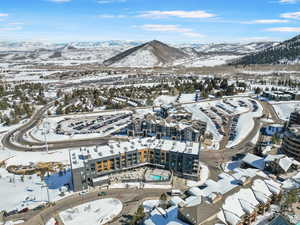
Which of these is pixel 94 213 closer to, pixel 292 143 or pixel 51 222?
pixel 51 222

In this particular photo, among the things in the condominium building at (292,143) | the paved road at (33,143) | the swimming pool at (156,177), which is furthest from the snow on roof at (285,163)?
the paved road at (33,143)

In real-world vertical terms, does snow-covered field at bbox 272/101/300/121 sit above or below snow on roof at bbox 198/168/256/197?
above

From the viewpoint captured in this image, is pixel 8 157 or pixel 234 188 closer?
pixel 234 188

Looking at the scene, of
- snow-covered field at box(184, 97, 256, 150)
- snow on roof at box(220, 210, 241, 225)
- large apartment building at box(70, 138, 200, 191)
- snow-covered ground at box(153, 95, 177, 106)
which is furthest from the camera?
snow-covered ground at box(153, 95, 177, 106)

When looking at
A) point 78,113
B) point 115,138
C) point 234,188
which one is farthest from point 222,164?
point 78,113

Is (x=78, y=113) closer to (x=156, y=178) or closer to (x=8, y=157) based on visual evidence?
(x=8, y=157)

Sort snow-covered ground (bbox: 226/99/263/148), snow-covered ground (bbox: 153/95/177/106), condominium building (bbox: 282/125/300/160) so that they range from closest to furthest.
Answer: condominium building (bbox: 282/125/300/160) → snow-covered ground (bbox: 226/99/263/148) → snow-covered ground (bbox: 153/95/177/106)

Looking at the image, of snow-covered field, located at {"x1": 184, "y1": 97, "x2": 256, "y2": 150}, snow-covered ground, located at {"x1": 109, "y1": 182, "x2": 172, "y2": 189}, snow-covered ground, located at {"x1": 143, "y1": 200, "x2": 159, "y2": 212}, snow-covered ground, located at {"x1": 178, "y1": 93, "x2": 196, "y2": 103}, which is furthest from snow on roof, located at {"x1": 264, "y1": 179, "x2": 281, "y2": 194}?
snow-covered ground, located at {"x1": 178, "y1": 93, "x2": 196, "y2": 103}

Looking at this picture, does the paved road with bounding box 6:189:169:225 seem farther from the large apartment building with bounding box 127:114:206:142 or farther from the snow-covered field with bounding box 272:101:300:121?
the snow-covered field with bounding box 272:101:300:121
